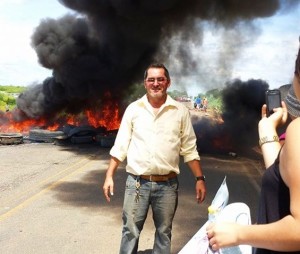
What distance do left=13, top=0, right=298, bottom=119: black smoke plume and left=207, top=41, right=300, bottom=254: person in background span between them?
56.2 ft

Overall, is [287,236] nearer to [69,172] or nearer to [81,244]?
[81,244]

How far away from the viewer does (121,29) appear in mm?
19531

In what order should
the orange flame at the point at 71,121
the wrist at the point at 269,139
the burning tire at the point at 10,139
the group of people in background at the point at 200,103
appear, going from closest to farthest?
the wrist at the point at 269,139 → the burning tire at the point at 10,139 → the orange flame at the point at 71,121 → the group of people in background at the point at 200,103

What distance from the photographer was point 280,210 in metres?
1.35

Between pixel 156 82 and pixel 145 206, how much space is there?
1078 mm

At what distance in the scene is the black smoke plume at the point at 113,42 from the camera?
1847cm

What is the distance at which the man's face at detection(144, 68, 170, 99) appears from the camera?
3334 mm

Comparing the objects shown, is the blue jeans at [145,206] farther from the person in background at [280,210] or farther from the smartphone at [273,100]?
the person in background at [280,210]

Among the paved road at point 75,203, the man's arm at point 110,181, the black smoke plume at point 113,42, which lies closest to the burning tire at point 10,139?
the paved road at point 75,203

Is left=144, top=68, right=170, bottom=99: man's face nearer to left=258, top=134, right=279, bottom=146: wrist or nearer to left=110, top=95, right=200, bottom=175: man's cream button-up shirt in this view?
left=110, top=95, right=200, bottom=175: man's cream button-up shirt

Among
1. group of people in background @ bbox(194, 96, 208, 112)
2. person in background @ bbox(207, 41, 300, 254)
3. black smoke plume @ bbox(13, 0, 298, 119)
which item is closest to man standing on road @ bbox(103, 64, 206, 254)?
person in background @ bbox(207, 41, 300, 254)

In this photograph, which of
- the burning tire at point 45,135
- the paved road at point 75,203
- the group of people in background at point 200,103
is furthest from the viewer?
the group of people in background at point 200,103

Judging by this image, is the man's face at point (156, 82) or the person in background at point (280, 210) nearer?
the person in background at point (280, 210)

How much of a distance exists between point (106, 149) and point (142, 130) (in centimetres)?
1084
